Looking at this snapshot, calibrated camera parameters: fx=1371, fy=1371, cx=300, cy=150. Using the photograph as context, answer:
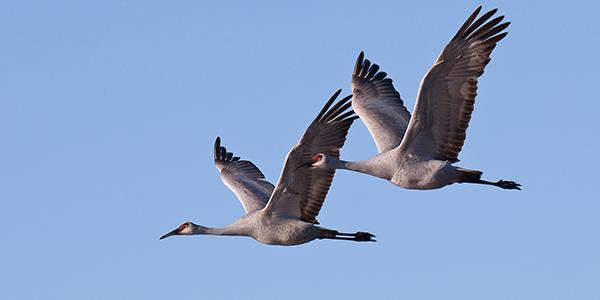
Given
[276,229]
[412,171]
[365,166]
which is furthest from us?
[276,229]

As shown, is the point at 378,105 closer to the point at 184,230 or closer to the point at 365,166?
the point at 365,166

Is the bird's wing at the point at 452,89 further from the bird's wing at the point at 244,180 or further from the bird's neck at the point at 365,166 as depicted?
the bird's wing at the point at 244,180

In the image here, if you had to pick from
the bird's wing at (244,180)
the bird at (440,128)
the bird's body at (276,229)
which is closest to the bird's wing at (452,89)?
the bird at (440,128)

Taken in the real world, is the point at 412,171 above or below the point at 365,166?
below

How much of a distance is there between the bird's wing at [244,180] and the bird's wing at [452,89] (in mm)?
5047

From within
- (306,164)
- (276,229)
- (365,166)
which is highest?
(306,164)

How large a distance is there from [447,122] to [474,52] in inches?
49.2

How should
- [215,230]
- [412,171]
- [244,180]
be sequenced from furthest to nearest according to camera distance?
[244,180]
[215,230]
[412,171]

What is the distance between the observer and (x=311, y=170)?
885 inches

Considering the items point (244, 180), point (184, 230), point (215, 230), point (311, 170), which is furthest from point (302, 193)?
point (244, 180)

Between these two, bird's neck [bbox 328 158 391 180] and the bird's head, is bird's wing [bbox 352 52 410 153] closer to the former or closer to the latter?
bird's neck [bbox 328 158 391 180]

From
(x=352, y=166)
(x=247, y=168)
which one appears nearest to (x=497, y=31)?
(x=352, y=166)

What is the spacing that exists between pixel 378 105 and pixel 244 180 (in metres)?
3.75

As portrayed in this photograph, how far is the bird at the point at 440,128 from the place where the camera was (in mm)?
20141
